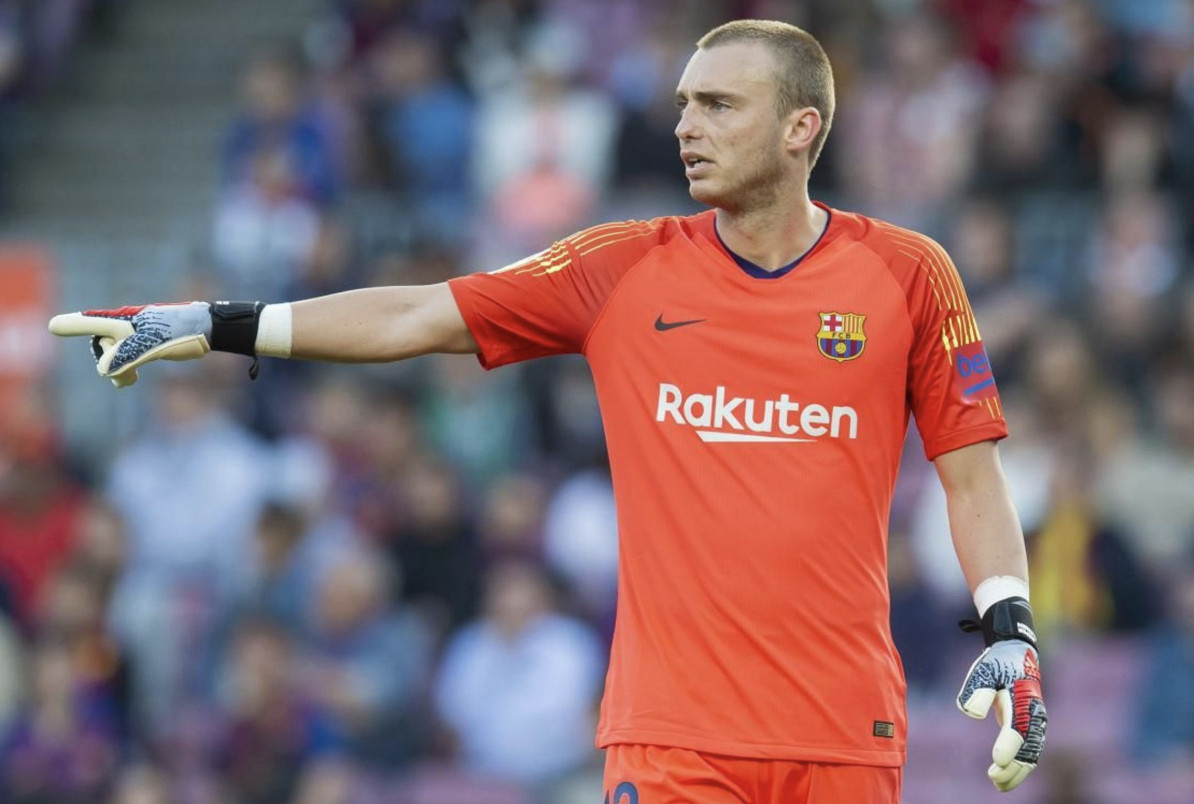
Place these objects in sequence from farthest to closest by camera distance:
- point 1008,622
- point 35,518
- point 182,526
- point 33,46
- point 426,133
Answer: point 33,46 → point 426,133 → point 35,518 → point 182,526 → point 1008,622

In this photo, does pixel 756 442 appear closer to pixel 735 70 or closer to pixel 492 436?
pixel 735 70

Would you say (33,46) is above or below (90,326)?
above

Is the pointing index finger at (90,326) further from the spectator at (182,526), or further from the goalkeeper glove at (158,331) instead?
the spectator at (182,526)

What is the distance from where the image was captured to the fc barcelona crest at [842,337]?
5340mm

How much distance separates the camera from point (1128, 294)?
1070 centimetres

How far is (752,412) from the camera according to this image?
5336 mm

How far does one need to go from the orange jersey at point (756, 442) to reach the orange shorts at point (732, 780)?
35 mm

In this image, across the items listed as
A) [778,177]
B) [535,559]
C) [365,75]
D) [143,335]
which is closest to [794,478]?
[778,177]

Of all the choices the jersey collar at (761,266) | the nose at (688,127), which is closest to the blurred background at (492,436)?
the jersey collar at (761,266)

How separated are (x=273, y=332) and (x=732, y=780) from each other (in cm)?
155

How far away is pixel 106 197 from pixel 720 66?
38.2 ft

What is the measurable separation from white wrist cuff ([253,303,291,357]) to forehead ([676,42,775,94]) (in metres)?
1.15

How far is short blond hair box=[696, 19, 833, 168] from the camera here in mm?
5457

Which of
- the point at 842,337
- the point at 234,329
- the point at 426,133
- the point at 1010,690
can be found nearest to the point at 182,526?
the point at 426,133
